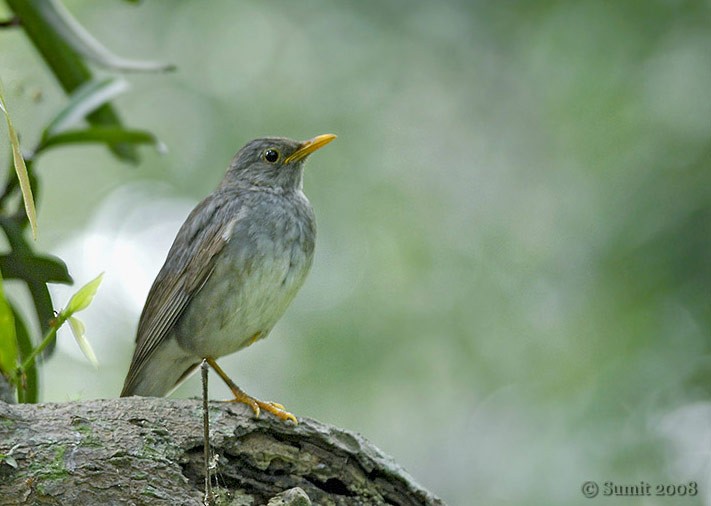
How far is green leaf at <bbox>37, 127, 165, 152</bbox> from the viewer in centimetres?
452

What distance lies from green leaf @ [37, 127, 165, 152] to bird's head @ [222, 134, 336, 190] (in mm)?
837

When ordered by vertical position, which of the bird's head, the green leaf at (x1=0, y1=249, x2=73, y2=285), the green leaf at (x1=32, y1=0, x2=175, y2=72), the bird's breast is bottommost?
the green leaf at (x1=0, y1=249, x2=73, y2=285)

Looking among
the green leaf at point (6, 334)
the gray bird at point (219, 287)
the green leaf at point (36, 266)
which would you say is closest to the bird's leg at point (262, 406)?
the gray bird at point (219, 287)

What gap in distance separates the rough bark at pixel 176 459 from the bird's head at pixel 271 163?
2.07m

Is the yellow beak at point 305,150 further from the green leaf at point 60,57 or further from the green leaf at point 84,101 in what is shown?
the green leaf at point 84,101

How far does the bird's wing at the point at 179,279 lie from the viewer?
15.3 feet

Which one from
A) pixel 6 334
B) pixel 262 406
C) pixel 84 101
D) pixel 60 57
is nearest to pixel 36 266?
pixel 84 101

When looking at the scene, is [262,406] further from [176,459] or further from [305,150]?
[305,150]

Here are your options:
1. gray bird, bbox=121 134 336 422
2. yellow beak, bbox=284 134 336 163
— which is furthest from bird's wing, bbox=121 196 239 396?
yellow beak, bbox=284 134 336 163

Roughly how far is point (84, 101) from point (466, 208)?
4852mm

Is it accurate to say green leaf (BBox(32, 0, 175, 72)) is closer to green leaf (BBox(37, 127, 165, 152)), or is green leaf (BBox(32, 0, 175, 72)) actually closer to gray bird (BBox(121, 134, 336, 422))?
green leaf (BBox(37, 127, 165, 152))

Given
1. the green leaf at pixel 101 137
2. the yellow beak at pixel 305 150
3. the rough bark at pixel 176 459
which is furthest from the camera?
the yellow beak at pixel 305 150

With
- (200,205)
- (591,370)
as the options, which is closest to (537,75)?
(591,370)

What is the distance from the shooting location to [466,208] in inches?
352
